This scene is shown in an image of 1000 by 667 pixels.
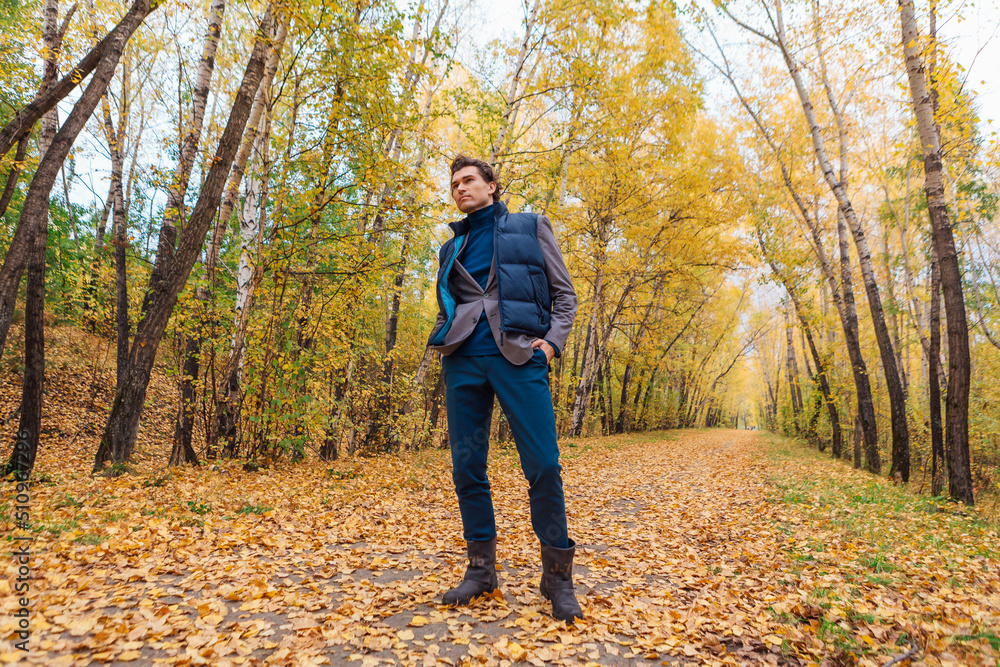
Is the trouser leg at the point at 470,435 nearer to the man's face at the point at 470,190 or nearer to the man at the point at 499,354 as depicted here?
the man at the point at 499,354

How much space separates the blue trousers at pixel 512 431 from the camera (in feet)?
7.80

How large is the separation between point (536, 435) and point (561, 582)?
0.79 m

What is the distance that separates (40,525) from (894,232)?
2081cm

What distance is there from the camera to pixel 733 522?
16.2 feet

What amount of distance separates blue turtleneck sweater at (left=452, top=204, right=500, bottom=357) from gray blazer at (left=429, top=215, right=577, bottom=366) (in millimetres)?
37

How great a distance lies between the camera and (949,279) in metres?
5.89

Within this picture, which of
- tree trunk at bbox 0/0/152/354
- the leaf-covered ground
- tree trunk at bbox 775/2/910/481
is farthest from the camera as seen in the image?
tree trunk at bbox 775/2/910/481

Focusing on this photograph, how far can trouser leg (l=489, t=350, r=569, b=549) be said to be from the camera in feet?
7.77

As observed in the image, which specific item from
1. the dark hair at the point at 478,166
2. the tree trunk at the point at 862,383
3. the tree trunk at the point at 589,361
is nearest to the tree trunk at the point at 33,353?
the dark hair at the point at 478,166

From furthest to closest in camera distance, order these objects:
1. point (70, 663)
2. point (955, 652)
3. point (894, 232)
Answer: point (894, 232)
point (955, 652)
point (70, 663)

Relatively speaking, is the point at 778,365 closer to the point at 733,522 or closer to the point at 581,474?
the point at 581,474

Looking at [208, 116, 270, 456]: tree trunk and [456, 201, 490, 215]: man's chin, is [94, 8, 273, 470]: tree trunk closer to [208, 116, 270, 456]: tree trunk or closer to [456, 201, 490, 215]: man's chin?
[208, 116, 270, 456]: tree trunk

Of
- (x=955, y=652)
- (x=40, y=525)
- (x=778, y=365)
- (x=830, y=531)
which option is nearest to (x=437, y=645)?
(x=955, y=652)

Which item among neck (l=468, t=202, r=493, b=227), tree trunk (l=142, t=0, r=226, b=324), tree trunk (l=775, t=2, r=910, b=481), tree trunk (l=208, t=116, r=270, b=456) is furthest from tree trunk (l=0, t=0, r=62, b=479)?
tree trunk (l=775, t=2, r=910, b=481)
